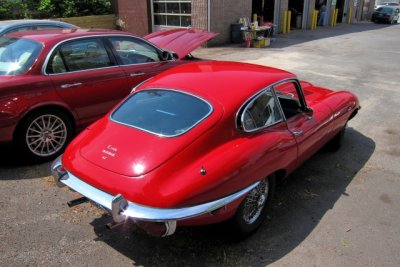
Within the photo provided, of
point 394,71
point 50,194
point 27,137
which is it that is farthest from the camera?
point 394,71

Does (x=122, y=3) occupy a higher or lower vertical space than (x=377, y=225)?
higher

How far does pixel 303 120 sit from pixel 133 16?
1654 centimetres

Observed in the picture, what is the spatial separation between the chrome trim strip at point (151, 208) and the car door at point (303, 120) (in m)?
1.16

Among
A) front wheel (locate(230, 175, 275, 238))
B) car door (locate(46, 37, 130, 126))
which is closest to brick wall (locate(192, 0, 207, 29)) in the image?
car door (locate(46, 37, 130, 126))

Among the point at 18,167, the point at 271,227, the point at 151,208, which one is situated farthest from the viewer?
the point at 18,167

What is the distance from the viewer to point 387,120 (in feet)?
23.1

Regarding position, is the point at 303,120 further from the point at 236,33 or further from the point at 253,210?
the point at 236,33

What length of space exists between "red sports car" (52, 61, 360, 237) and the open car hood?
3.51 metres

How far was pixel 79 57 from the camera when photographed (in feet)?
17.6

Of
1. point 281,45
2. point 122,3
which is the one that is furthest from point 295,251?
point 122,3

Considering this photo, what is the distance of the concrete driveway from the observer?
3307 mm

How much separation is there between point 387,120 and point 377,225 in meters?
3.77

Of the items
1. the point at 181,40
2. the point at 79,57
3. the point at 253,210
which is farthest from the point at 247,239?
the point at 181,40

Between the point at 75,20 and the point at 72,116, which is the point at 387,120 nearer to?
the point at 72,116
